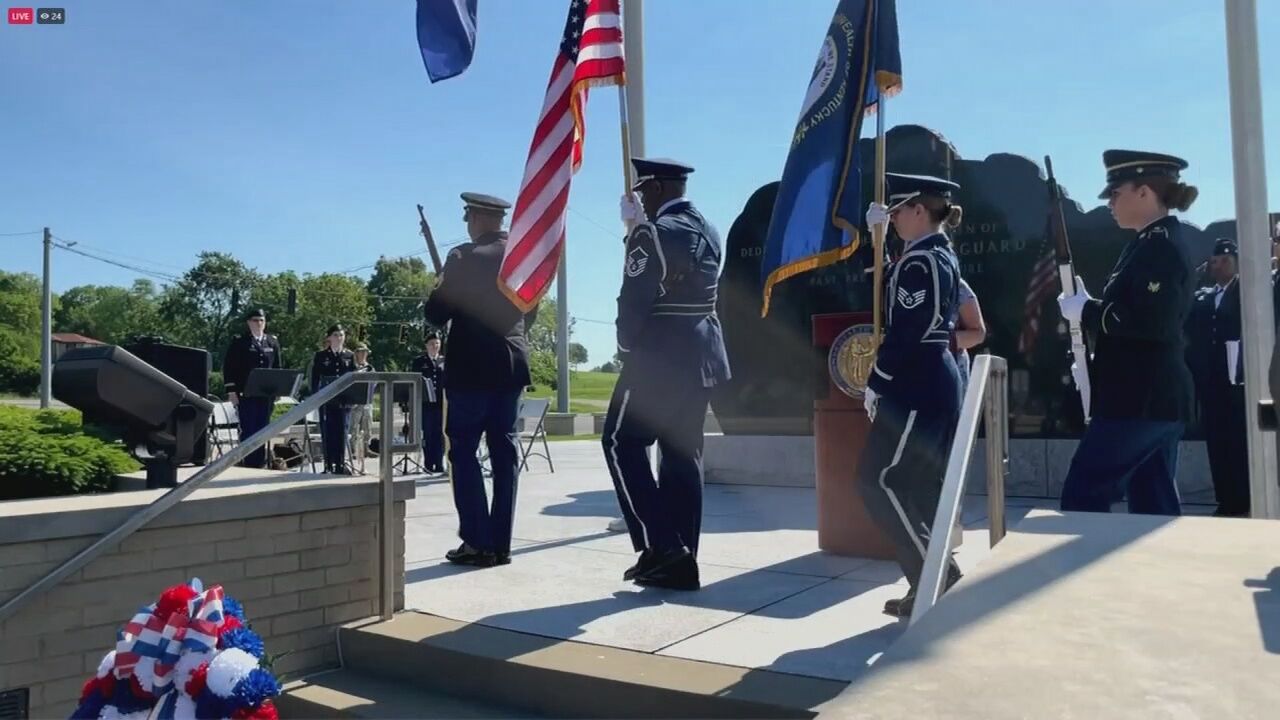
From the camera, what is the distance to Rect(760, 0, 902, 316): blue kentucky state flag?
457 centimetres

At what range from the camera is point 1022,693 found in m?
1.64

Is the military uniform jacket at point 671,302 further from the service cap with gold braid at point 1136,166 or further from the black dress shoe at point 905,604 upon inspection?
the service cap with gold braid at point 1136,166

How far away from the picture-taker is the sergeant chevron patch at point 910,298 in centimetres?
366

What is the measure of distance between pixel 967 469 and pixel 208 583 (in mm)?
2672

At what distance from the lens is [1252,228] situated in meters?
5.31

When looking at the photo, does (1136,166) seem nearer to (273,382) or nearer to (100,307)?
(273,382)

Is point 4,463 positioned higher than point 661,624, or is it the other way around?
point 4,463

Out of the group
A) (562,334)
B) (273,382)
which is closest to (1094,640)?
(273,382)

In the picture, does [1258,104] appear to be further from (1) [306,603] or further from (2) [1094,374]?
(1) [306,603]

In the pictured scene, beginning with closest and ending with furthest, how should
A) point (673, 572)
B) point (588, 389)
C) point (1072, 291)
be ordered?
point (673, 572) < point (1072, 291) < point (588, 389)

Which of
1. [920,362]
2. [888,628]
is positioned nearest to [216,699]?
[888,628]

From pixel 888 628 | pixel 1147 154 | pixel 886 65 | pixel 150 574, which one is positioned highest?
Answer: pixel 886 65

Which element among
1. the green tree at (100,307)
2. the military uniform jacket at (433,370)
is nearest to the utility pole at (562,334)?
the military uniform jacket at (433,370)

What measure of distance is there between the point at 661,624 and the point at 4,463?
2481mm
